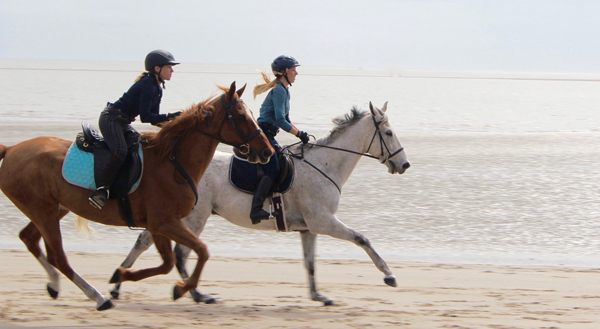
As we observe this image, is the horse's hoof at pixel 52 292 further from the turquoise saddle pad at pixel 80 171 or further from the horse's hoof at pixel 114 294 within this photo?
the turquoise saddle pad at pixel 80 171

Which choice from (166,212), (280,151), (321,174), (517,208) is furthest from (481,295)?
(517,208)

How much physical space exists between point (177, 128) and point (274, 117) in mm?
1590

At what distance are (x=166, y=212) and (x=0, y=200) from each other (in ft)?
26.1

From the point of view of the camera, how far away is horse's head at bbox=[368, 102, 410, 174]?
786cm

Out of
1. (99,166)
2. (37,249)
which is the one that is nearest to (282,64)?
(99,166)

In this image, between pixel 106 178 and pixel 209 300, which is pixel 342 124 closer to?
pixel 209 300

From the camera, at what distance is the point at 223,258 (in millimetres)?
9719

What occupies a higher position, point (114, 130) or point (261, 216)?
point (114, 130)

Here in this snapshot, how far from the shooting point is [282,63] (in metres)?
7.83

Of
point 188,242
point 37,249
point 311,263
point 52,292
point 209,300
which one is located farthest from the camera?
point 311,263

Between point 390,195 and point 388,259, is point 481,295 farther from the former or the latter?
point 390,195

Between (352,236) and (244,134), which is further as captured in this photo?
(352,236)

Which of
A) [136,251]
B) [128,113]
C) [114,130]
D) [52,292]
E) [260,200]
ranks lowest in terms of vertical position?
[52,292]

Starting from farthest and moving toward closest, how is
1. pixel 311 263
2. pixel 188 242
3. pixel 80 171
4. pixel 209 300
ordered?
pixel 311 263, pixel 209 300, pixel 80 171, pixel 188 242
